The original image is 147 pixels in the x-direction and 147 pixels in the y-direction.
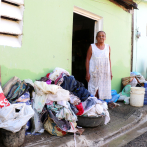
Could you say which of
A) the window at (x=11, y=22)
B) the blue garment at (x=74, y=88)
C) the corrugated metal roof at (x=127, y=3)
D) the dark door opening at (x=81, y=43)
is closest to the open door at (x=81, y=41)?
the dark door opening at (x=81, y=43)

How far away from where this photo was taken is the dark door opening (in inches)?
260

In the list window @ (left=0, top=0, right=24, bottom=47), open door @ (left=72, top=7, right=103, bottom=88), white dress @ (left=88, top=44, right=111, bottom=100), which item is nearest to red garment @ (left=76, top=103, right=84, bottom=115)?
white dress @ (left=88, top=44, right=111, bottom=100)

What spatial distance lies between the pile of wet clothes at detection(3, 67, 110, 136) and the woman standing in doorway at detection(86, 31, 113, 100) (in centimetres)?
124

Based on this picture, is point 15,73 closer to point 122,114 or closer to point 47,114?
point 47,114

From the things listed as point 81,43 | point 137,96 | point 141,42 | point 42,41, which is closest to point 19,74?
point 42,41

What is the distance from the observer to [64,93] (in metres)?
2.93

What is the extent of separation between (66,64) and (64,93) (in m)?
1.29

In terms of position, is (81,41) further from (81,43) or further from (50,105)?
(50,105)

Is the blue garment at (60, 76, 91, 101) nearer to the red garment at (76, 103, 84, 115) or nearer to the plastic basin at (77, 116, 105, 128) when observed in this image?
the red garment at (76, 103, 84, 115)

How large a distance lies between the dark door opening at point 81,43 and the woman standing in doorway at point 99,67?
2.08m

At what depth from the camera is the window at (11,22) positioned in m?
2.96

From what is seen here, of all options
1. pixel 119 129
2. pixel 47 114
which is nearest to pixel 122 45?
pixel 119 129

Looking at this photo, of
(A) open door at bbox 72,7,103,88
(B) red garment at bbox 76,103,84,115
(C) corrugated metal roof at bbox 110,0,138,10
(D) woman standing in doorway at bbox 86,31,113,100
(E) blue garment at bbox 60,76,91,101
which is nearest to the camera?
(B) red garment at bbox 76,103,84,115

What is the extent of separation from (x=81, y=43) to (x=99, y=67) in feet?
9.27
